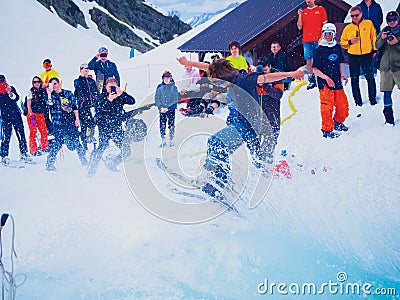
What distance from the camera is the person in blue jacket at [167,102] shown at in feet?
26.5

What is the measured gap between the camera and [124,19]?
200 ft

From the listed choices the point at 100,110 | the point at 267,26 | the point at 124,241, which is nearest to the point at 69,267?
the point at 124,241

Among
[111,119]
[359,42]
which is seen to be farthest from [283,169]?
[111,119]

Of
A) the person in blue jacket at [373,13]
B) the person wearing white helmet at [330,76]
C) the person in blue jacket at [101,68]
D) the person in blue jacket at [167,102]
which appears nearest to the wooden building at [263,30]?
the person in blue jacket at [373,13]

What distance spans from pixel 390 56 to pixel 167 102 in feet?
12.5

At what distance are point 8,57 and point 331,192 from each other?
2684 cm

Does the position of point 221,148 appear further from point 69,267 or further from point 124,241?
point 69,267

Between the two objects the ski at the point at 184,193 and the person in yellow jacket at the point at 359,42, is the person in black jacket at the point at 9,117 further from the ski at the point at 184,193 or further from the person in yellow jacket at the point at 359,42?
the person in yellow jacket at the point at 359,42

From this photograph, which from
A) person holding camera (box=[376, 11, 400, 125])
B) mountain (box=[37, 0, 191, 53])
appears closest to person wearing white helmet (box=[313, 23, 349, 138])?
person holding camera (box=[376, 11, 400, 125])

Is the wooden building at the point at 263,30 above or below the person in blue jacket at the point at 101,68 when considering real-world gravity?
above

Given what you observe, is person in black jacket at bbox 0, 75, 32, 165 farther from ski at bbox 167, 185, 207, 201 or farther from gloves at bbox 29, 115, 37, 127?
ski at bbox 167, 185, 207, 201

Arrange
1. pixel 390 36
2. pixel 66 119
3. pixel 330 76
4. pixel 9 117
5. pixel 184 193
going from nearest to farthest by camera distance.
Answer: pixel 184 193
pixel 390 36
pixel 330 76
pixel 66 119
pixel 9 117

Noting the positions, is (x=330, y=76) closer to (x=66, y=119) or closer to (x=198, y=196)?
(x=198, y=196)

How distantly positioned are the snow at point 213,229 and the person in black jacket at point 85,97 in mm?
808
